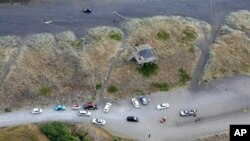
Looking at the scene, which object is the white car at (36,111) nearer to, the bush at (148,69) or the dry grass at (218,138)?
the bush at (148,69)

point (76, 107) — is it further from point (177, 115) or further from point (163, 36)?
point (163, 36)

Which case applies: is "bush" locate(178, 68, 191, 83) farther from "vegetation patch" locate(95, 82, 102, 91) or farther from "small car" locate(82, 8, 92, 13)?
"small car" locate(82, 8, 92, 13)

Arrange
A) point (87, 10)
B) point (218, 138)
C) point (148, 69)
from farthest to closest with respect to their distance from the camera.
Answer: point (87, 10) < point (148, 69) < point (218, 138)

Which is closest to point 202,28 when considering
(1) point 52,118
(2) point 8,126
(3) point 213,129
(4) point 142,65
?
(4) point 142,65

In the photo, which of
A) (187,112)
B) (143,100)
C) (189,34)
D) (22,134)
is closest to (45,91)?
(22,134)

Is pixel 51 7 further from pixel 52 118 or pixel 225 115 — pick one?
pixel 225 115

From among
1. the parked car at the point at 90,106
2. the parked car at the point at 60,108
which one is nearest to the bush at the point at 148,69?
the parked car at the point at 90,106

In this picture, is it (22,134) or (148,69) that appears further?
(148,69)
